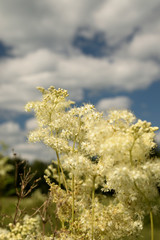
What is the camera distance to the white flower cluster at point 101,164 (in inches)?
108

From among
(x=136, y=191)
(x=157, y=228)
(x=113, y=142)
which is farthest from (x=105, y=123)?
(x=157, y=228)

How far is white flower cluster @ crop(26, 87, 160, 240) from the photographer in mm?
2736

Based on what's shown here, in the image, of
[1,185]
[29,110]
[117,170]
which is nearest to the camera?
[1,185]

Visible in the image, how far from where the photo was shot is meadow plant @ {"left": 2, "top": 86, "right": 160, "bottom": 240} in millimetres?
2738

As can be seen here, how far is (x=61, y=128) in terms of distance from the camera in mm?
3812

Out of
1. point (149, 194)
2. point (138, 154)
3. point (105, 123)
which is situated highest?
point (105, 123)

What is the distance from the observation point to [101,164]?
3041 millimetres

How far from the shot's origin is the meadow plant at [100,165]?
274 centimetres

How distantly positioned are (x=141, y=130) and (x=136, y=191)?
0.72 meters

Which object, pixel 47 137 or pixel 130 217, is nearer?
pixel 130 217

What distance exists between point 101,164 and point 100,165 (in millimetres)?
38

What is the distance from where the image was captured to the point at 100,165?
301 cm

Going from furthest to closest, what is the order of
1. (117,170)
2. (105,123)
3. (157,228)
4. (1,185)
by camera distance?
(157,228) < (105,123) < (117,170) < (1,185)

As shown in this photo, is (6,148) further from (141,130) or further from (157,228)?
(157,228)
